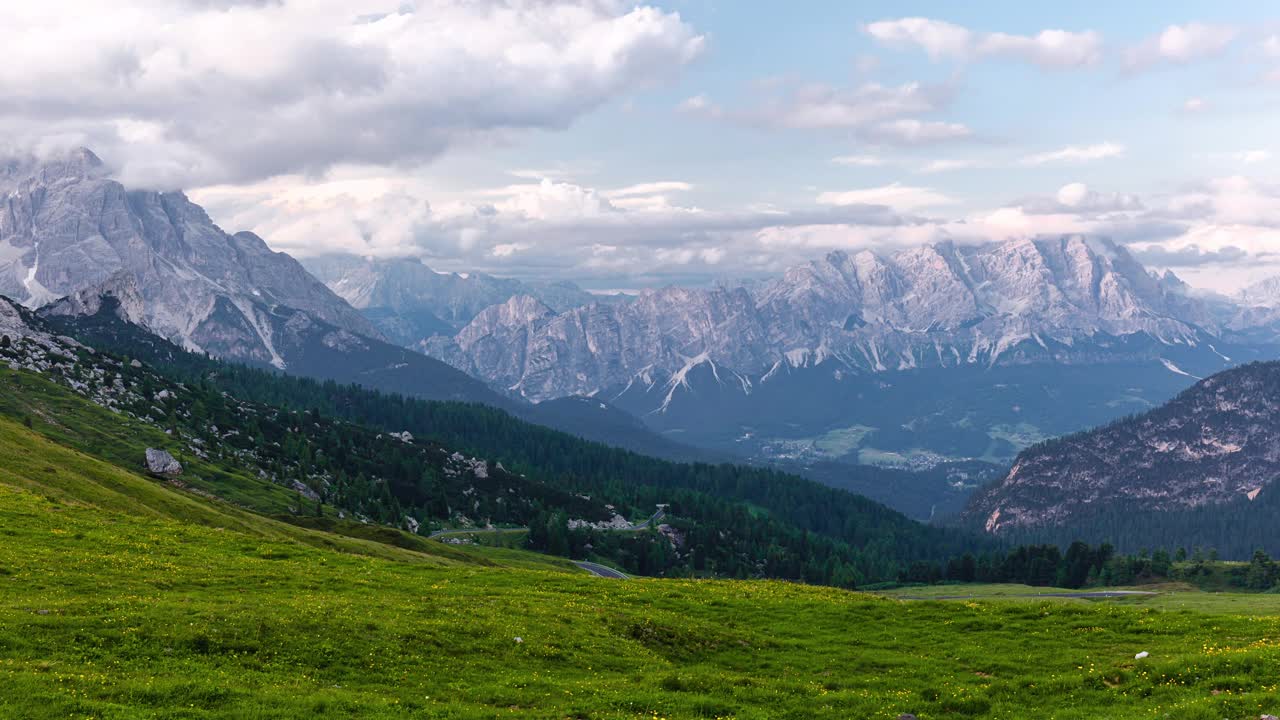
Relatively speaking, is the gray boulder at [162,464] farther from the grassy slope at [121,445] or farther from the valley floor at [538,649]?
the valley floor at [538,649]

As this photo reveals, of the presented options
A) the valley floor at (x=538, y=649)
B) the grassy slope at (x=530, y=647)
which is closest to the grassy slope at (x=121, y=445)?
the grassy slope at (x=530, y=647)

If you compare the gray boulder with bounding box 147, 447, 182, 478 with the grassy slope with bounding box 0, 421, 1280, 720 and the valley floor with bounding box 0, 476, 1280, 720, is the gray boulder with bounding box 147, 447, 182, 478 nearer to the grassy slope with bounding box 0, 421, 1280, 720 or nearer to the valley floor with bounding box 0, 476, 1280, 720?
the grassy slope with bounding box 0, 421, 1280, 720

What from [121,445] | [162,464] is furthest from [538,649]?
[121,445]

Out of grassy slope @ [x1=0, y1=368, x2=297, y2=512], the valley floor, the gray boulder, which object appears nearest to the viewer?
the valley floor

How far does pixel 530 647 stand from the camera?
48.2 meters

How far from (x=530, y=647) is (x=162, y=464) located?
152 metres

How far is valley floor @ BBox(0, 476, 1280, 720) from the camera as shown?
37156mm

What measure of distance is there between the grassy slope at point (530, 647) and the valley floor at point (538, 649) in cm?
16

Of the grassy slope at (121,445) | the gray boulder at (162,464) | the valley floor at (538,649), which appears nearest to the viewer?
the valley floor at (538,649)

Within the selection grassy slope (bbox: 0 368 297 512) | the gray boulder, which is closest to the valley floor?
the gray boulder

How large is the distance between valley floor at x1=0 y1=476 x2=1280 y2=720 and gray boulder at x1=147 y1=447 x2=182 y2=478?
10827 centimetres

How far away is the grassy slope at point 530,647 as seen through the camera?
37250 mm

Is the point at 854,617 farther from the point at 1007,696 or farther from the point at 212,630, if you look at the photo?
the point at 212,630

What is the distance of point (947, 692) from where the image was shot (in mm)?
42688
